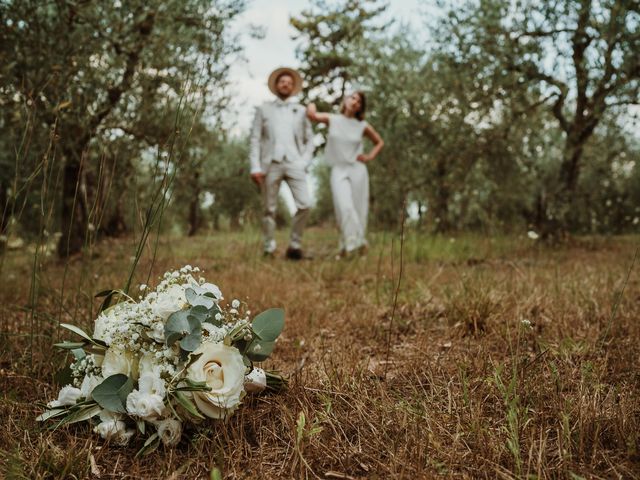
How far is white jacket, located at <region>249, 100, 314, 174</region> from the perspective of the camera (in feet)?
25.8

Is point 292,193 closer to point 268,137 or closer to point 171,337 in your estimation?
point 268,137

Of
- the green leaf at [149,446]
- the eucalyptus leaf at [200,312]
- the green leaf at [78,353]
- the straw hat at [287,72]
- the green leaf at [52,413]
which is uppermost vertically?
the straw hat at [287,72]

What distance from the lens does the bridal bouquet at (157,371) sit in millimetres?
1497

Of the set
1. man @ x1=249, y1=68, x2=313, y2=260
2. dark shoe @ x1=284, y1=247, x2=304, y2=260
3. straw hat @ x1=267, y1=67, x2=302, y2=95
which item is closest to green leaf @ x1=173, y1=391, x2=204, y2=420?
man @ x1=249, y1=68, x2=313, y2=260

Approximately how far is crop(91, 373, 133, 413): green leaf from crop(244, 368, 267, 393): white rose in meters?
0.39

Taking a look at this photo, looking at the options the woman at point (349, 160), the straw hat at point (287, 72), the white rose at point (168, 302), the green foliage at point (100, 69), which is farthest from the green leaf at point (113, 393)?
the straw hat at point (287, 72)

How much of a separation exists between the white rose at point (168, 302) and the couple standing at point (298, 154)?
600 centimetres

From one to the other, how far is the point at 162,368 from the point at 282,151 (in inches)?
261

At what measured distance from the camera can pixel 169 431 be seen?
1.54 metres

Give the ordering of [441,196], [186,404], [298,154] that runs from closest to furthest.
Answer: [186,404]
[298,154]
[441,196]

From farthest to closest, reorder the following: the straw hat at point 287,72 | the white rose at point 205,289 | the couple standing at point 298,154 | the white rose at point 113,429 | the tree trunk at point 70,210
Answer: the couple standing at point 298,154 < the straw hat at point 287,72 < the tree trunk at point 70,210 < the white rose at point 205,289 < the white rose at point 113,429

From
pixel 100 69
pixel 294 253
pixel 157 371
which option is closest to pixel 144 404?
pixel 157 371

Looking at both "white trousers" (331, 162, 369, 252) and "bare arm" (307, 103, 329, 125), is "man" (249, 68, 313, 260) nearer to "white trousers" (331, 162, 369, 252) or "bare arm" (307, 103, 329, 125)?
"bare arm" (307, 103, 329, 125)

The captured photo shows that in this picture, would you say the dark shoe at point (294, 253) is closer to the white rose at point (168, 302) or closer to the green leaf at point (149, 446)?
the white rose at point (168, 302)
